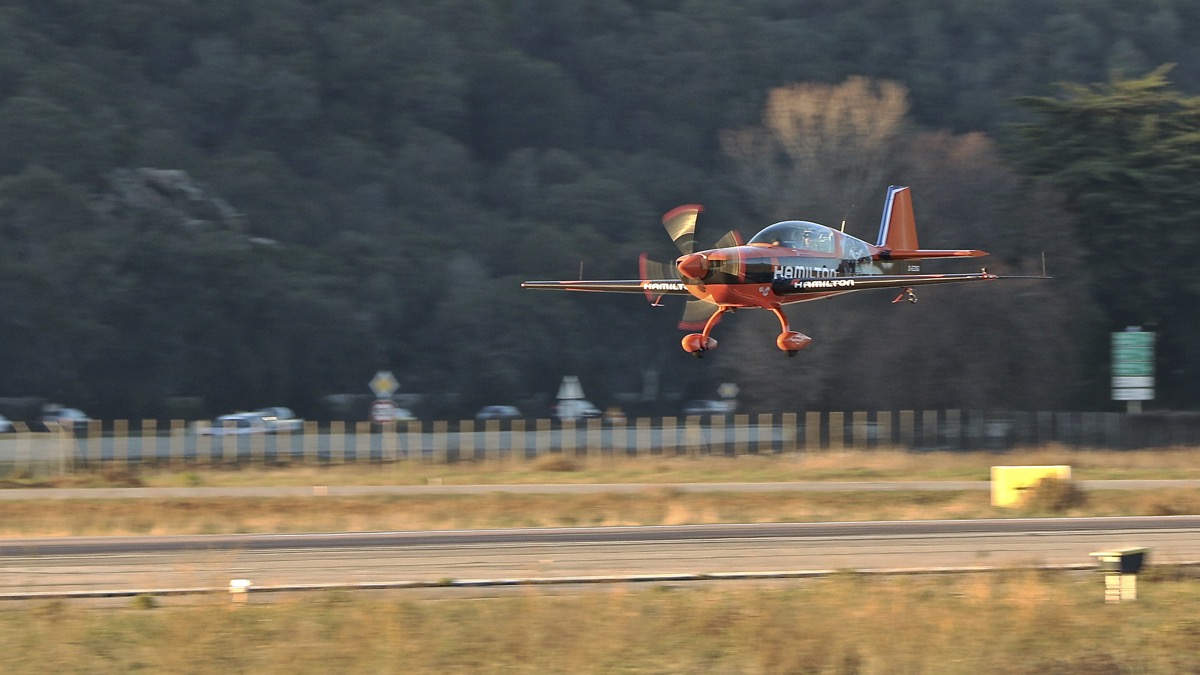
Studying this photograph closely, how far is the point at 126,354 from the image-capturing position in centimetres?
8031

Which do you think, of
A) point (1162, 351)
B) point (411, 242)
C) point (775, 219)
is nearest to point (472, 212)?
point (411, 242)

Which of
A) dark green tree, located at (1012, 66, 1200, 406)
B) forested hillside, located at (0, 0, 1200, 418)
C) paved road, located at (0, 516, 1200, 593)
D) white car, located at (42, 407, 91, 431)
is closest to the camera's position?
paved road, located at (0, 516, 1200, 593)

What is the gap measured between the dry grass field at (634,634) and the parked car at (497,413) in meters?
60.5

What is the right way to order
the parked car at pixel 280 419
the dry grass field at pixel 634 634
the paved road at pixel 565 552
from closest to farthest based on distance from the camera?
the dry grass field at pixel 634 634 → the paved road at pixel 565 552 → the parked car at pixel 280 419

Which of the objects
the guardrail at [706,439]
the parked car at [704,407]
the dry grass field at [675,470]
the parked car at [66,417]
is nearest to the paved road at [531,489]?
the dry grass field at [675,470]

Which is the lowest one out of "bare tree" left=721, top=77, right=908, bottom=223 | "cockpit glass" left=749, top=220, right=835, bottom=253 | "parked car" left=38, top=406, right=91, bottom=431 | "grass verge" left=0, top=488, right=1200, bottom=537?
"grass verge" left=0, top=488, right=1200, bottom=537

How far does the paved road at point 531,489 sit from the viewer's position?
4325 cm

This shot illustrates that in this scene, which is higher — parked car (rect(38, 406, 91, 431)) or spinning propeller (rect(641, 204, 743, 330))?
spinning propeller (rect(641, 204, 743, 330))

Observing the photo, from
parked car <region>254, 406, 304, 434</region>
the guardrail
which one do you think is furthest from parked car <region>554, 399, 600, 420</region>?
the guardrail

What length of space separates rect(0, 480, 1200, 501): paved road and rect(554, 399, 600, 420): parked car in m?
35.1

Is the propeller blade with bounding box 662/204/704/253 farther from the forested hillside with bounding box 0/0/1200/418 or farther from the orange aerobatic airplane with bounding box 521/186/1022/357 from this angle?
the forested hillside with bounding box 0/0/1200/418

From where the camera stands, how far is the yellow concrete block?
37656 millimetres

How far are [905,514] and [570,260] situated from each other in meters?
56.0

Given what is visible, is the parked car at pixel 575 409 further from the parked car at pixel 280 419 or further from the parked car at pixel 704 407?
the parked car at pixel 280 419
